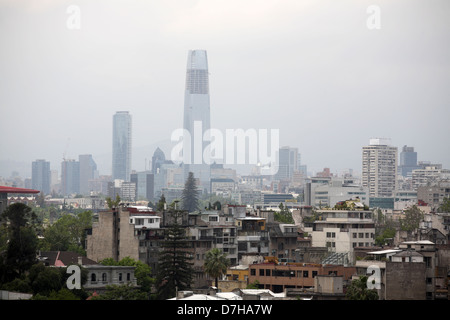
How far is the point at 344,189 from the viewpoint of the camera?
545ft

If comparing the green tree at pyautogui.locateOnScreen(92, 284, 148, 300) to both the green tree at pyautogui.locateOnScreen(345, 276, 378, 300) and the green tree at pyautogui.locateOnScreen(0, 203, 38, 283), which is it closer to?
the green tree at pyautogui.locateOnScreen(0, 203, 38, 283)

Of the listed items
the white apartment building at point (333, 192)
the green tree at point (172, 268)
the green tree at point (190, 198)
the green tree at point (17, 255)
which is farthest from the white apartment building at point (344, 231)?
the white apartment building at point (333, 192)

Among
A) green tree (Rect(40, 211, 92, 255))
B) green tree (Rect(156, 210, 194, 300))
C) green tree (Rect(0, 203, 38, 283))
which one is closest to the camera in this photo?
green tree (Rect(0, 203, 38, 283))

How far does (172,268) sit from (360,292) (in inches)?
440

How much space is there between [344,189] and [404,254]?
127737 millimetres

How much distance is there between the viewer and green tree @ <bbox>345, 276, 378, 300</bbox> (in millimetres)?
33938

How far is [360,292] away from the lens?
3425 centimetres

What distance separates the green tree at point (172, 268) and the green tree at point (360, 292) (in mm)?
8508

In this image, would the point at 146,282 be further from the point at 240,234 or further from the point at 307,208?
the point at 307,208

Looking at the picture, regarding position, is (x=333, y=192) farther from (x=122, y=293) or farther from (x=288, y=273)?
(x=122, y=293)

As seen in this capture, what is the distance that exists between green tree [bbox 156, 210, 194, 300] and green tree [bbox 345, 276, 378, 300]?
851cm

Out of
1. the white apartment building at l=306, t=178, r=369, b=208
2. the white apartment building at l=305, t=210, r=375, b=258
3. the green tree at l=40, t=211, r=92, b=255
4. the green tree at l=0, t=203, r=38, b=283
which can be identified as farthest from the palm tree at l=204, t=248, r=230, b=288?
the white apartment building at l=306, t=178, r=369, b=208

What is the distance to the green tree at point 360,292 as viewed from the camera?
33.9 metres
